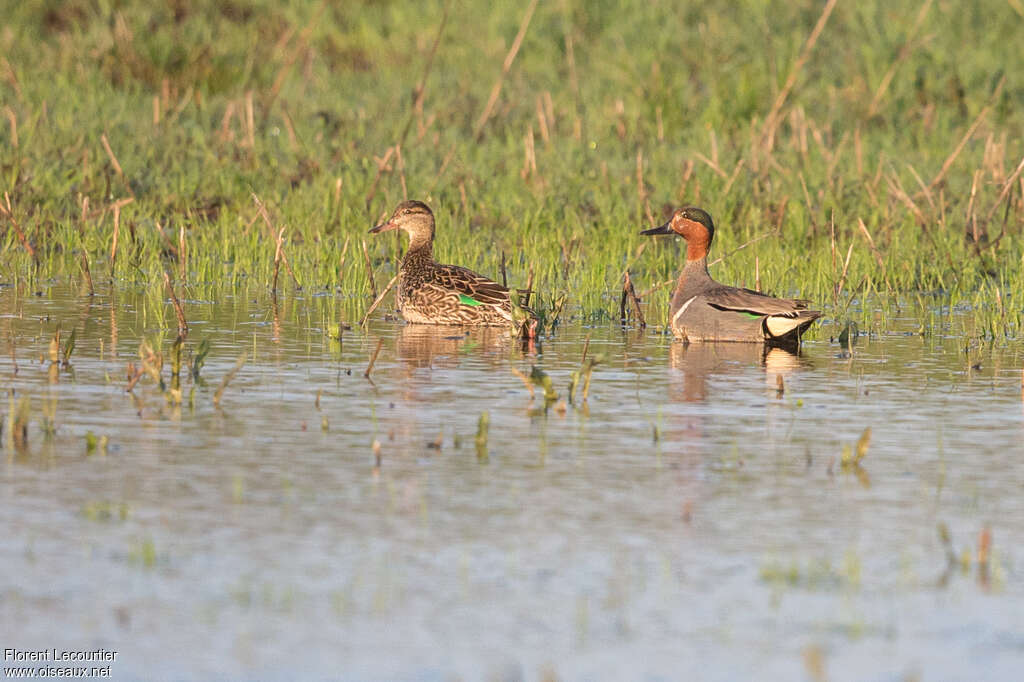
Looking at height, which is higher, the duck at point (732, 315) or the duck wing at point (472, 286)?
the duck wing at point (472, 286)

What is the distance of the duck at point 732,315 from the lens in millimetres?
10961

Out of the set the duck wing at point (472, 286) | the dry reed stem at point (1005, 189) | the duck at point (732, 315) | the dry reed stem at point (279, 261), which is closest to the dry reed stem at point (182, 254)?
the dry reed stem at point (279, 261)

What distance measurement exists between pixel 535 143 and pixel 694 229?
6555mm

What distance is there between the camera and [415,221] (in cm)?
1375

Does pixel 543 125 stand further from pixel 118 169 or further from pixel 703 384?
pixel 703 384

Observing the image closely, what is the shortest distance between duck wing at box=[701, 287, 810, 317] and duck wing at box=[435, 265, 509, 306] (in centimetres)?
133

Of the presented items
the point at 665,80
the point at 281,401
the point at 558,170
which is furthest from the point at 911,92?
the point at 281,401

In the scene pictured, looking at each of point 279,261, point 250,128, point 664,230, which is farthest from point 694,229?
point 250,128

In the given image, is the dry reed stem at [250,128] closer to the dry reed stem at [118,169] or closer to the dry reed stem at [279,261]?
the dry reed stem at [118,169]

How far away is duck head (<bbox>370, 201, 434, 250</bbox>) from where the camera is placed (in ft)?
45.1

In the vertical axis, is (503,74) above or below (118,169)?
above

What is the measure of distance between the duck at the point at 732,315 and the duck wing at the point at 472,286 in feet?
3.68

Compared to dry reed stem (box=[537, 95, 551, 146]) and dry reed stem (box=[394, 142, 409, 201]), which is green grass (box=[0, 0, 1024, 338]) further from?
dry reed stem (box=[394, 142, 409, 201])

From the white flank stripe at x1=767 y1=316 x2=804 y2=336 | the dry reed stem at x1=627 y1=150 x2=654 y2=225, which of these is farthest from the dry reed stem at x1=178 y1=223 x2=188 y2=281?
the white flank stripe at x1=767 y1=316 x2=804 y2=336
